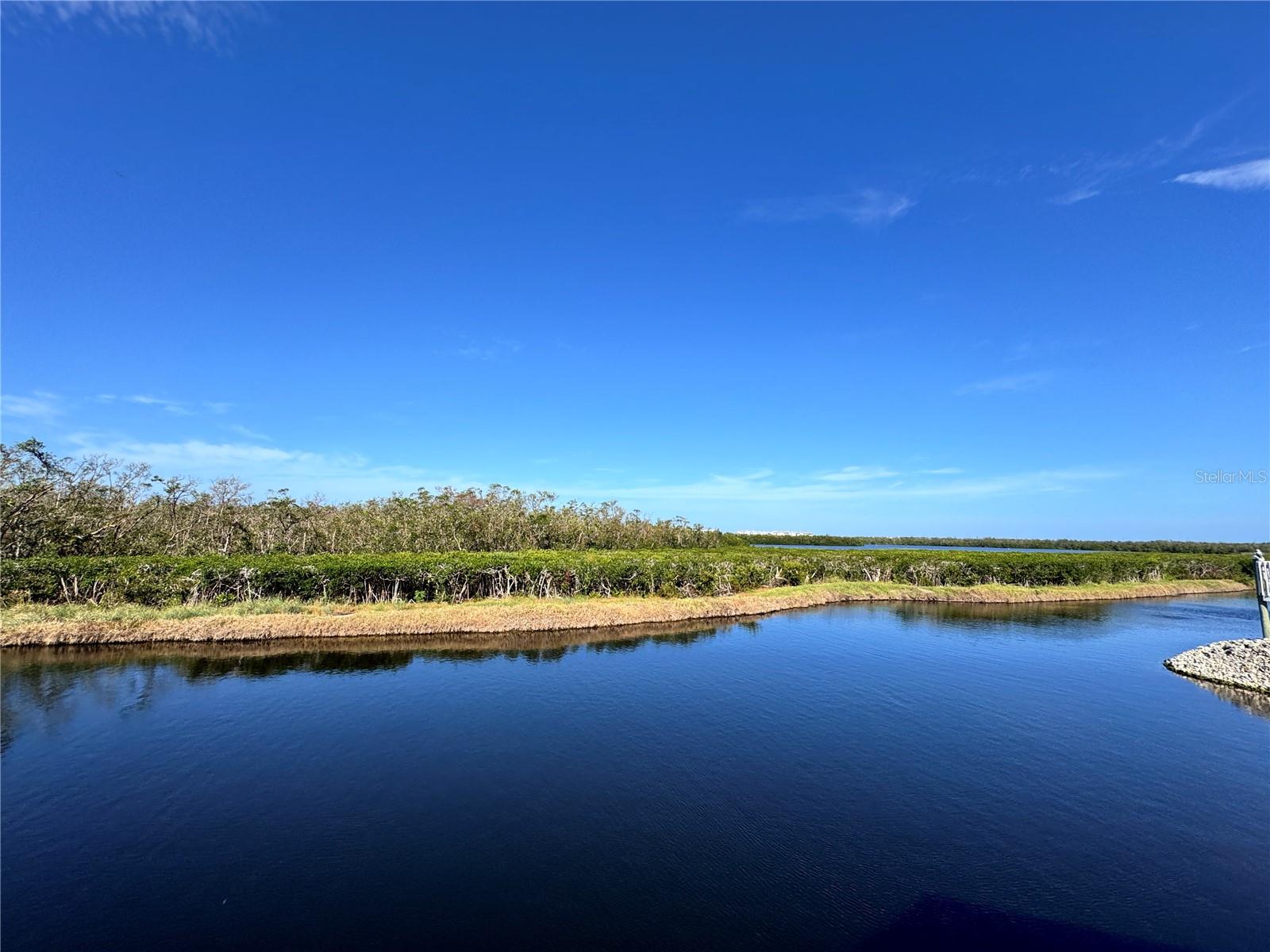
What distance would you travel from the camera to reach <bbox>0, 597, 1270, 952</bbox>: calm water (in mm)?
8375

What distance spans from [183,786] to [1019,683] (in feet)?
86.0

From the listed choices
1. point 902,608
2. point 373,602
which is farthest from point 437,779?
point 902,608

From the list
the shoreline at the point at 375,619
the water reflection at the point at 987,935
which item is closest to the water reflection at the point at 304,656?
the shoreline at the point at 375,619

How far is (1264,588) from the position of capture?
2481 centimetres

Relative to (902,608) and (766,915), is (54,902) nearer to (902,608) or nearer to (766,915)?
(766,915)

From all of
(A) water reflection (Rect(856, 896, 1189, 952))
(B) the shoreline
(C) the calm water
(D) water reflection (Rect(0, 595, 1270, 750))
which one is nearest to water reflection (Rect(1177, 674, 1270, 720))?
(D) water reflection (Rect(0, 595, 1270, 750))

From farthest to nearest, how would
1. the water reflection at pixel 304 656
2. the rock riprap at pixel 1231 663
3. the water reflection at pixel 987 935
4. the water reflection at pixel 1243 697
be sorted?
the rock riprap at pixel 1231 663, the water reflection at pixel 1243 697, the water reflection at pixel 304 656, the water reflection at pixel 987 935

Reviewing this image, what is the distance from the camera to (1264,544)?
13362 cm

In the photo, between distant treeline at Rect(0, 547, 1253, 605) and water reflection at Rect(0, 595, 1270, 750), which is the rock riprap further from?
distant treeline at Rect(0, 547, 1253, 605)

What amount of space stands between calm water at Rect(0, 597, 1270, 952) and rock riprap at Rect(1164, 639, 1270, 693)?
6.02 ft

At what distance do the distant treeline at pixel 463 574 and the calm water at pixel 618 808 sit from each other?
7003 millimetres

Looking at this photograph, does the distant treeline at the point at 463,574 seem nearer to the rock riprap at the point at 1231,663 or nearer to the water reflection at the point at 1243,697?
the rock riprap at the point at 1231,663

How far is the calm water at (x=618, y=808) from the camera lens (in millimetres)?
8375

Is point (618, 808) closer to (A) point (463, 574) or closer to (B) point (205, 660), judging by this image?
(B) point (205, 660)
